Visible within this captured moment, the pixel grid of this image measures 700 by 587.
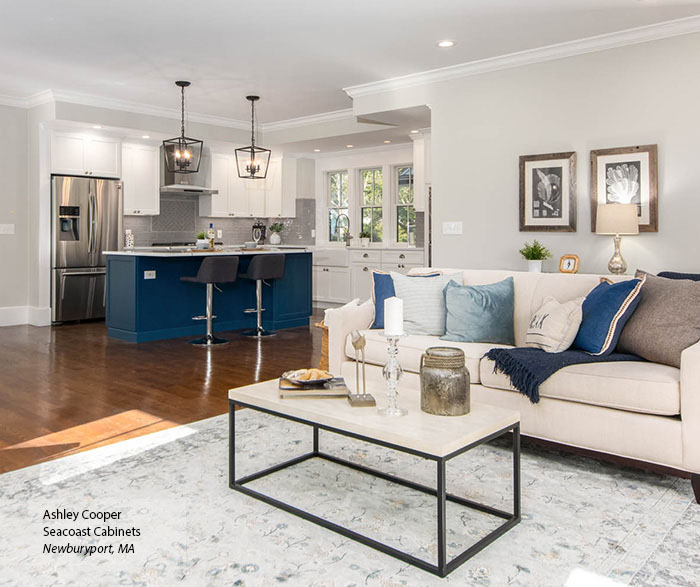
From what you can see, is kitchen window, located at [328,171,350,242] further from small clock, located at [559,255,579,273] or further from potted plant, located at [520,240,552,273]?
small clock, located at [559,255,579,273]

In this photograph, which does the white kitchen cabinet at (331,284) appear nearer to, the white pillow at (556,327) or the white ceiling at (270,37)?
the white ceiling at (270,37)

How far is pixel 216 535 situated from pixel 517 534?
3.51 feet

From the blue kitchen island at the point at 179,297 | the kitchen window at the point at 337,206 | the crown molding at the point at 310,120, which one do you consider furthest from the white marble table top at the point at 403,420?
the kitchen window at the point at 337,206

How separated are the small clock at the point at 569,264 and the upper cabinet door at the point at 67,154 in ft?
19.0

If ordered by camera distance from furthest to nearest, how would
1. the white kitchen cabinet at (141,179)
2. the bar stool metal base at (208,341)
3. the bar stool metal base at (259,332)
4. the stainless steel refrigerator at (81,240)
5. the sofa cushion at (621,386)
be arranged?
1. the white kitchen cabinet at (141,179)
2. the stainless steel refrigerator at (81,240)
3. the bar stool metal base at (259,332)
4. the bar stool metal base at (208,341)
5. the sofa cushion at (621,386)

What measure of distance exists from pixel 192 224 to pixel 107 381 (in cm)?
515

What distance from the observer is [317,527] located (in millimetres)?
2246

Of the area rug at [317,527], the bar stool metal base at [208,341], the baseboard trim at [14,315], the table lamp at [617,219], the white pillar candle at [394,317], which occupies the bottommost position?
the area rug at [317,527]

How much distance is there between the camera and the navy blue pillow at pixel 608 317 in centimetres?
297

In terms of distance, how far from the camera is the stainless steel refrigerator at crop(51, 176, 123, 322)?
745 centimetres

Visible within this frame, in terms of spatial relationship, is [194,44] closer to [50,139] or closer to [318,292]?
[50,139]

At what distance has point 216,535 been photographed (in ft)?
7.14

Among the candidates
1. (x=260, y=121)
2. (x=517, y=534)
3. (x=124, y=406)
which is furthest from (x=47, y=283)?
(x=517, y=534)

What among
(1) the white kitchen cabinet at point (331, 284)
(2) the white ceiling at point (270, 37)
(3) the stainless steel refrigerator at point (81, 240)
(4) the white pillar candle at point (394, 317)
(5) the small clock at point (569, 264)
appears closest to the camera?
(4) the white pillar candle at point (394, 317)
